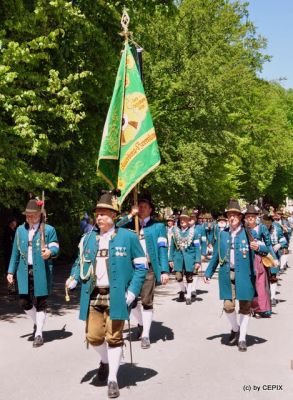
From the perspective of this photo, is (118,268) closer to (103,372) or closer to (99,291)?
(99,291)

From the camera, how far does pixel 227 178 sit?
30.0 m

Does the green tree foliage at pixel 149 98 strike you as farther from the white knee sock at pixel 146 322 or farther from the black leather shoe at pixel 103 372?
the black leather shoe at pixel 103 372

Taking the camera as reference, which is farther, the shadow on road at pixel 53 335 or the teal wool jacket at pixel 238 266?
the shadow on road at pixel 53 335

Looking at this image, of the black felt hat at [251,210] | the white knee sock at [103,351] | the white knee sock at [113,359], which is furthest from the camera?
the black felt hat at [251,210]

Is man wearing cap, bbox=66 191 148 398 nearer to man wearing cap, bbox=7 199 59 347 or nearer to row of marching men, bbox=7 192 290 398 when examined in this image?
row of marching men, bbox=7 192 290 398

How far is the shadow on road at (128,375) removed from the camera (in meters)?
6.04

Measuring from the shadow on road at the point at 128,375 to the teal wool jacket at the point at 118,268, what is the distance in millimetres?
841

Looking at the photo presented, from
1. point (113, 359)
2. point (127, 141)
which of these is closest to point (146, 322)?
point (113, 359)

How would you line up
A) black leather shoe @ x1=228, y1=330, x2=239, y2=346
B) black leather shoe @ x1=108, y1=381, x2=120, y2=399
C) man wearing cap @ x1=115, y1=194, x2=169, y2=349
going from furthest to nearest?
man wearing cap @ x1=115, y1=194, x2=169, y2=349 → black leather shoe @ x1=228, y1=330, x2=239, y2=346 → black leather shoe @ x1=108, y1=381, x2=120, y2=399

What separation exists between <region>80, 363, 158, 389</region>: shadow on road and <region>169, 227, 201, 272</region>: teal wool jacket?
5450 millimetres

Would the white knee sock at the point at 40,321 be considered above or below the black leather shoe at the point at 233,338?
above

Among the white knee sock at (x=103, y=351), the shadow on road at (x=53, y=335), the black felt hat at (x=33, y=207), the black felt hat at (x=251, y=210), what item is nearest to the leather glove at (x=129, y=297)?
the white knee sock at (x=103, y=351)

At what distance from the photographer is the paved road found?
18.8ft

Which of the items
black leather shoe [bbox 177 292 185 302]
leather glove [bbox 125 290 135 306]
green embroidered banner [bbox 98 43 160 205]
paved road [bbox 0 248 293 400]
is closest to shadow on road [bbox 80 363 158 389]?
paved road [bbox 0 248 293 400]
